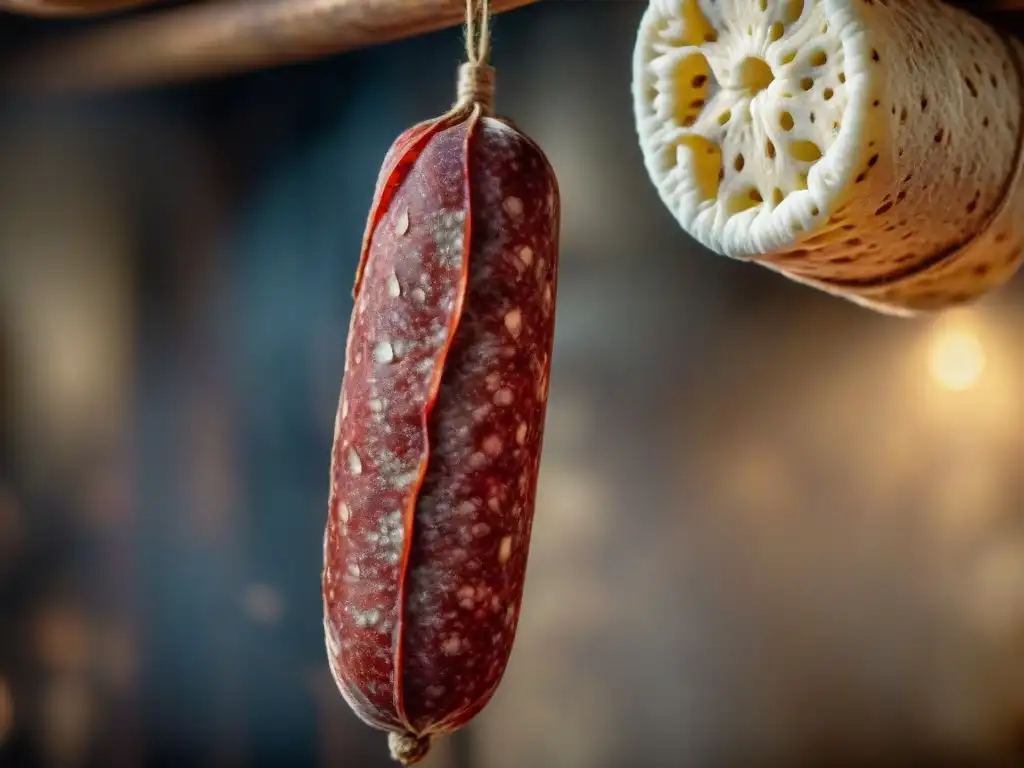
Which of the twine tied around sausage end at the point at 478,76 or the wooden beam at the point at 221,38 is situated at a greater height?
the wooden beam at the point at 221,38

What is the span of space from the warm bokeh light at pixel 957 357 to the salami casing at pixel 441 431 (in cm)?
118

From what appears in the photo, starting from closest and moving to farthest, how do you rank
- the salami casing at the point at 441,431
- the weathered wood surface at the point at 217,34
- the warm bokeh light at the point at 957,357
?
the salami casing at the point at 441,431 < the weathered wood surface at the point at 217,34 < the warm bokeh light at the point at 957,357

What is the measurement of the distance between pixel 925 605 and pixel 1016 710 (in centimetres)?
22

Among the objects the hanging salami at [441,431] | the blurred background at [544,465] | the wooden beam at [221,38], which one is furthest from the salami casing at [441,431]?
the blurred background at [544,465]

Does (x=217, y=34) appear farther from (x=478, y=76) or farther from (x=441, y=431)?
(x=441, y=431)

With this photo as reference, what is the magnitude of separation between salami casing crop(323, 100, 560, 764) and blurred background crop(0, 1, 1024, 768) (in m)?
1.15

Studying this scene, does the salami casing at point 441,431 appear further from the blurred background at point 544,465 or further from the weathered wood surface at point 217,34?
the blurred background at point 544,465

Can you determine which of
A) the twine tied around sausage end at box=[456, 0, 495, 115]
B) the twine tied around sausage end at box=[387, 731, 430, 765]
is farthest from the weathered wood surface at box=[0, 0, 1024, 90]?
the twine tied around sausage end at box=[387, 731, 430, 765]

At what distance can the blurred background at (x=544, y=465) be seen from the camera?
166 cm

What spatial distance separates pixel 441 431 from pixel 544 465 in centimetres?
122

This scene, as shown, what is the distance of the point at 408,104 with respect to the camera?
6.51 ft

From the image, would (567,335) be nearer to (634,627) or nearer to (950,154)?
(634,627)

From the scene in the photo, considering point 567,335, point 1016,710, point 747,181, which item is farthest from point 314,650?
point 747,181

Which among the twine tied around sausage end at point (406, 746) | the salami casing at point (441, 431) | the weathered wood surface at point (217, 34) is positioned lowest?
the twine tied around sausage end at point (406, 746)
